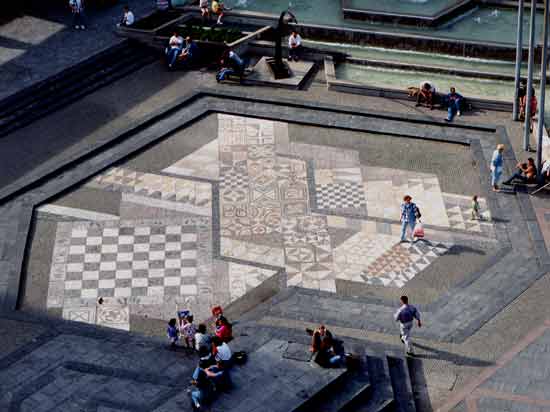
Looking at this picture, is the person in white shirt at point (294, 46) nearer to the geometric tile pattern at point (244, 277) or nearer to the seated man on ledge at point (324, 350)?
the geometric tile pattern at point (244, 277)

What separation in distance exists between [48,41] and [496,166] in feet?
68.8

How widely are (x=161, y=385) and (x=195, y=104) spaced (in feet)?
57.9

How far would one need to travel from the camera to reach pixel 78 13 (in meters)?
49.9

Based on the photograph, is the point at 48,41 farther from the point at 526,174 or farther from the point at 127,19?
the point at 526,174

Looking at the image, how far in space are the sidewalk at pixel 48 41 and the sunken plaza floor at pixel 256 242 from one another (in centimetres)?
271

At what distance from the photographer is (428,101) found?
44875mm

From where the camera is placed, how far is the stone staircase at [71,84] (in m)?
43.2

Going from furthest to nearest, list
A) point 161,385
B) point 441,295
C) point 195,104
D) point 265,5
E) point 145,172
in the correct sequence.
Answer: point 265,5 < point 195,104 < point 145,172 < point 441,295 < point 161,385

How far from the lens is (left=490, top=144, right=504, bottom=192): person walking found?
38237mm

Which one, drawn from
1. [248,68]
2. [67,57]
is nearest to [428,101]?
[248,68]

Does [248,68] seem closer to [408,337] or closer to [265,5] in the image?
[265,5]

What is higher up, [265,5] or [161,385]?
[265,5]

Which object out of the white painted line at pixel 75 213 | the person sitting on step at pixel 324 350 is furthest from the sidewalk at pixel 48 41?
the person sitting on step at pixel 324 350


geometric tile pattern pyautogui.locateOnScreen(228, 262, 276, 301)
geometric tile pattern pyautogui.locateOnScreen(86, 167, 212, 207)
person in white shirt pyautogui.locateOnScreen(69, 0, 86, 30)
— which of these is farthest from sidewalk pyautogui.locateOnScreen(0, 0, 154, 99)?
geometric tile pattern pyautogui.locateOnScreen(228, 262, 276, 301)
